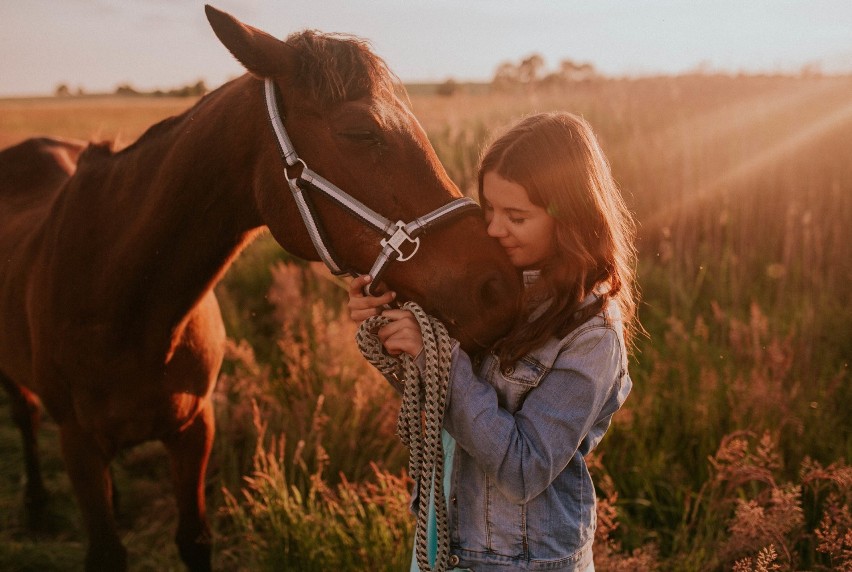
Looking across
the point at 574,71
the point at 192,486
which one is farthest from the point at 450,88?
the point at 192,486

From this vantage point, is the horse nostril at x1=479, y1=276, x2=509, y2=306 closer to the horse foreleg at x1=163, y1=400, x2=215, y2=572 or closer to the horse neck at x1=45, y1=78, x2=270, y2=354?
the horse neck at x1=45, y1=78, x2=270, y2=354

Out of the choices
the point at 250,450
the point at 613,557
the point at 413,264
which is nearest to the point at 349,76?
the point at 413,264

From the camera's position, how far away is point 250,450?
12.4 ft

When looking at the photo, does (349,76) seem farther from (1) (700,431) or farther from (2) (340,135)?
(1) (700,431)

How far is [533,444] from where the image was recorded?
1613 millimetres

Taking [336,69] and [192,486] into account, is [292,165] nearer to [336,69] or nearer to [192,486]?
[336,69]

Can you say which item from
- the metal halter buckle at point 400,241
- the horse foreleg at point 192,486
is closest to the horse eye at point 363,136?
the metal halter buckle at point 400,241

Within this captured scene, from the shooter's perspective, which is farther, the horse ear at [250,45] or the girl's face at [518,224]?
the horse ear at [250,45]

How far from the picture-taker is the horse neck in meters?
2.19

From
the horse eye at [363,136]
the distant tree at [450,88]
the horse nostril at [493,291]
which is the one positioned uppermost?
the distant tree at [450,88]

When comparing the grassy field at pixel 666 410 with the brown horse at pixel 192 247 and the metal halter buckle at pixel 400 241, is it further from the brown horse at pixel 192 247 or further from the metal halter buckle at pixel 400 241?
the metal halter buckle at pixel 400 241

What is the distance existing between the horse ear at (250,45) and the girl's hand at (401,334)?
2.92 feet

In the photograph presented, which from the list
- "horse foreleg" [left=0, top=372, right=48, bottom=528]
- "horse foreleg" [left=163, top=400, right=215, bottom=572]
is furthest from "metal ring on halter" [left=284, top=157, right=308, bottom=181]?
"horse foreleg" [left=0, top=372, right=48, bottom=528]

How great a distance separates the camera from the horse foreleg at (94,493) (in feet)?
8.82
